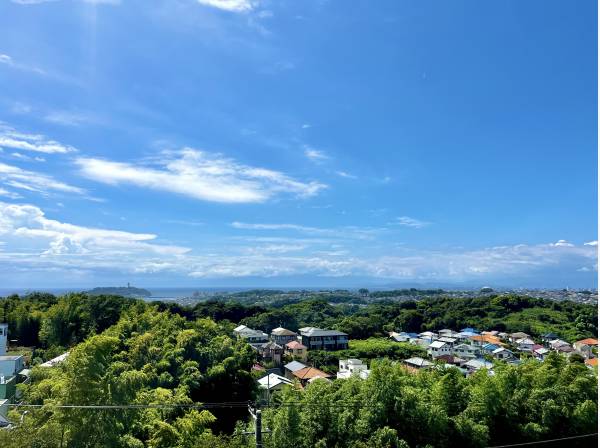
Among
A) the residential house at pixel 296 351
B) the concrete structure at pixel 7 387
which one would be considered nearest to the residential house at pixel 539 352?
the residential house at pixel 296 351

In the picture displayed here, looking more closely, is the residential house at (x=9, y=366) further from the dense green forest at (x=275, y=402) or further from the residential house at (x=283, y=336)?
the residential house at (x=283, y=336)

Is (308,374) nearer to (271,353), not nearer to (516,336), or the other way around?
(271,353)

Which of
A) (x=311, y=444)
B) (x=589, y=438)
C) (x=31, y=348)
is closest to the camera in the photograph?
(x=311, y=444)

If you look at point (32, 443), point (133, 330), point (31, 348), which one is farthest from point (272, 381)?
point (31, 348)

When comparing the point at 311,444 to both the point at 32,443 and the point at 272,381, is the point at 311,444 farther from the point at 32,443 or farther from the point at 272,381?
the point at 272,381

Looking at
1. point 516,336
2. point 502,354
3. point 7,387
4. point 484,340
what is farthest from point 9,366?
point 516,336
